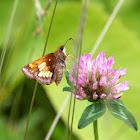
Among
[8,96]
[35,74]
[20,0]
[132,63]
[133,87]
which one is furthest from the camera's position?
[20,0]

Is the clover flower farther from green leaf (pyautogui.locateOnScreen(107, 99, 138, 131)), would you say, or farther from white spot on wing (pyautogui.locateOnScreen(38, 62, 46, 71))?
white spot on wing (pyautogui.locateOnScreen(38, 62, 46, 71))

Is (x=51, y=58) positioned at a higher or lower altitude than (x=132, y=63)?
lower

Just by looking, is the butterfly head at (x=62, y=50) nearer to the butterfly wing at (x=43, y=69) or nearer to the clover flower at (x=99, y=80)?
the butterfly wing at (x=43, y=69)

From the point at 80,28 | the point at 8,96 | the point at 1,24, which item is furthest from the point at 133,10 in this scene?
the point at 80,28

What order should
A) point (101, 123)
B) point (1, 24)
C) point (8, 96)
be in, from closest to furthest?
point (101, 123) → point (8, 96) → point (1, 24)

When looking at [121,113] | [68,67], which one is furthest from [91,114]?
[68,67]

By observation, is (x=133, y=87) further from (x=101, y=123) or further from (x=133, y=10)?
(x=133, y=10)

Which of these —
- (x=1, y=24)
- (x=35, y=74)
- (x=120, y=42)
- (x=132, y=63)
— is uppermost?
(x=1, y=24)

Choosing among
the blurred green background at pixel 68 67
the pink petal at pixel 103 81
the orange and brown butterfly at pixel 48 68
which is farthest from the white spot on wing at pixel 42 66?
the pink petal at pixel 103 81
